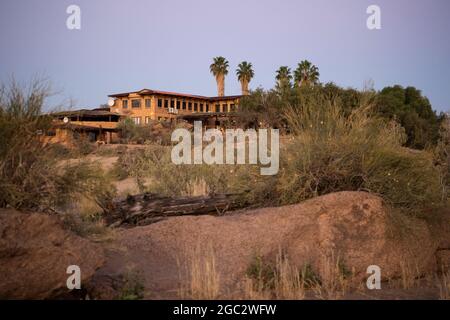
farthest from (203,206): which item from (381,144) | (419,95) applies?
(419,95)

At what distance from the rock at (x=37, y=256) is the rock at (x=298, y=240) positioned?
0.92 meters

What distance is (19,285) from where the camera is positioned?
15.8ft

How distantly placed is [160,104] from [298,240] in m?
48.6

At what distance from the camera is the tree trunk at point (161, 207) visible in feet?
28.6

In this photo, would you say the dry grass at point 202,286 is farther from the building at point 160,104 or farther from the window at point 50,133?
the building at point 160,104

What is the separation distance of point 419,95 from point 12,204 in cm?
3642

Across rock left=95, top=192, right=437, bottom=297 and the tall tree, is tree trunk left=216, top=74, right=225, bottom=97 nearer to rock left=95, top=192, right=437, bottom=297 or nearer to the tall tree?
the tall tree

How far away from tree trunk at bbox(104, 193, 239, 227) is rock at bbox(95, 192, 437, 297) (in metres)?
1.20

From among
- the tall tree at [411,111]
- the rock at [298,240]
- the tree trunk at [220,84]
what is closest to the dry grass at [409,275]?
the rock at [298,240]

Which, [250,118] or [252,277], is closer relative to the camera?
[252,277]

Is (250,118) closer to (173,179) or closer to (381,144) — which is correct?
(173,179)

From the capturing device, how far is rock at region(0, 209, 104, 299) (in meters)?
4.83

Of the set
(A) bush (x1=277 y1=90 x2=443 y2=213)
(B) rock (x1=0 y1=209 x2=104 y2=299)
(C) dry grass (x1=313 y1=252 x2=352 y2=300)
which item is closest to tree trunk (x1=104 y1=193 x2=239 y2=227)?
(A) bush (x1=277 y1=90 x2=443 y2=213)
